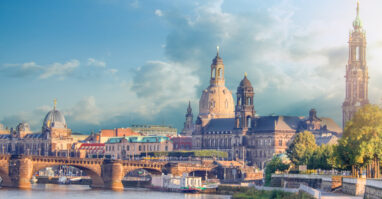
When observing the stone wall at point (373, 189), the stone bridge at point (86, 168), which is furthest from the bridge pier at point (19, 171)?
the stone wall at point (373, 189)

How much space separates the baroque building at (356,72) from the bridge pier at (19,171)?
81959 millimetres

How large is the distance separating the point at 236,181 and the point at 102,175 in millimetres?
28445

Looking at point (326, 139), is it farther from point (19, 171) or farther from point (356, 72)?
point (19, 171)

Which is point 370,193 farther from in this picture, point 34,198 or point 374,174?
point 34,198

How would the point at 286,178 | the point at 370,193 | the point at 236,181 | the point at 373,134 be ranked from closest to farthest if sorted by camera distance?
the point at 370,193, the point at 373,134, the point at 286,178, the point at 236,181

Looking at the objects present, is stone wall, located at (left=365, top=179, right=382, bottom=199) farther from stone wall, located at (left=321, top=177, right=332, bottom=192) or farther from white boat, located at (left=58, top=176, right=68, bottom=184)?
white boat, located at (left=58, top=176, right=68, bottom=184)

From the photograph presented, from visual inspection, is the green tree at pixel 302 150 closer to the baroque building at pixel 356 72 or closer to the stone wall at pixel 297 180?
the stone wall at pixel 297 180

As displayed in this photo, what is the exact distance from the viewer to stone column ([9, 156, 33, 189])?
137 meters

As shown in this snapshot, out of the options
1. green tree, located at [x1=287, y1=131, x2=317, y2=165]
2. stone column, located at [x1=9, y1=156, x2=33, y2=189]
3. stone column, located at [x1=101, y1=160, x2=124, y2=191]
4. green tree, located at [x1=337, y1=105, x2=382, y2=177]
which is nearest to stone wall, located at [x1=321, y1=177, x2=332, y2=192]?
green tree, located at [x1=337, y1=105, x2=382, y2=177]

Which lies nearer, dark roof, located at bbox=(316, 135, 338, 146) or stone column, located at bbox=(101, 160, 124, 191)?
stone column, located at bbox=(101, 160, 124, 191)

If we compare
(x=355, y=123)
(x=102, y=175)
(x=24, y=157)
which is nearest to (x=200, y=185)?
(x=102, y=175)

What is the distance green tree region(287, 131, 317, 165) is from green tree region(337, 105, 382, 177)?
34.5m

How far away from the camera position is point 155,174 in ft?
520

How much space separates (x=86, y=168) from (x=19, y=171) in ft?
41.4
